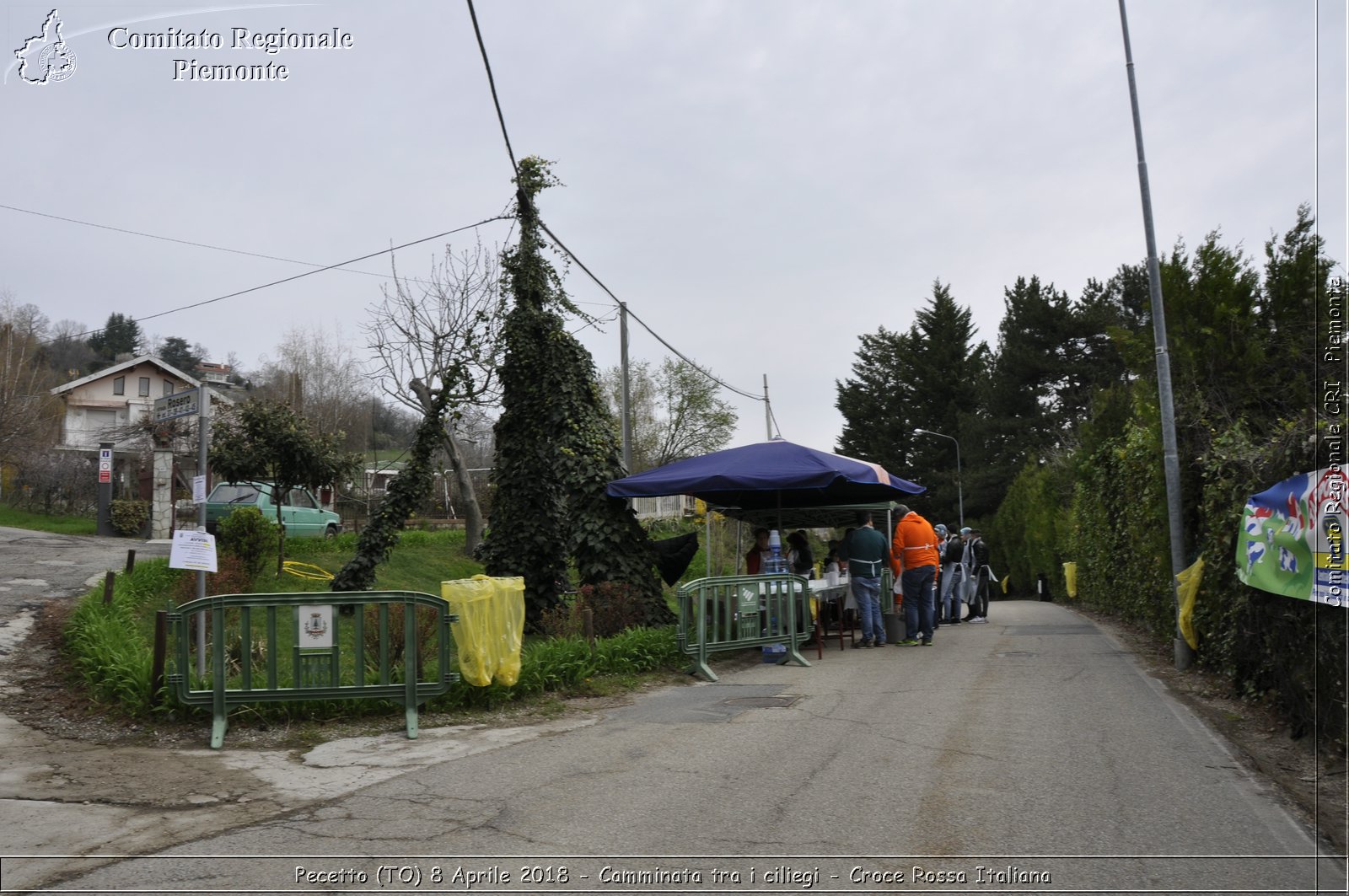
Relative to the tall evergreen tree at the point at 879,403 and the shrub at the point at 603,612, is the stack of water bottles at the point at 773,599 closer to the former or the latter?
the shrub at the point at 603,612

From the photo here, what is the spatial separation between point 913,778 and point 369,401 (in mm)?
57844

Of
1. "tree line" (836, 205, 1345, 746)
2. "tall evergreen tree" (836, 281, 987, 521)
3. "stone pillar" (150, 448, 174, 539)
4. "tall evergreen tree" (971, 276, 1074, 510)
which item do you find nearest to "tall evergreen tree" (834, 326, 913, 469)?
"tall evergreen tree" (836, 281, 987, 521)

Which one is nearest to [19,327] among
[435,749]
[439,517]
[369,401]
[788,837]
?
[369,401]

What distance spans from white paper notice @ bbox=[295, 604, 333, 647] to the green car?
53.1ft

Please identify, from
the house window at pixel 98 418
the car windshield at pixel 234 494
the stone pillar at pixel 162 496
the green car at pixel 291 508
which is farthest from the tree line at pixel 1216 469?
the house window at pixel 98 418

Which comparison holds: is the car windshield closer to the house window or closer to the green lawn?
the green lawn

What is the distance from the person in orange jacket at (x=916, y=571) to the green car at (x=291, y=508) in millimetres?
14438

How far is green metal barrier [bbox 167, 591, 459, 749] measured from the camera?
790 centimetres

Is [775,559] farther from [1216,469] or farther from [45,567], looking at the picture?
[45,567]

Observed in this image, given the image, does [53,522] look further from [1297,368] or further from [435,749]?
[1297,368]

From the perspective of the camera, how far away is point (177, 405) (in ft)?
30.1

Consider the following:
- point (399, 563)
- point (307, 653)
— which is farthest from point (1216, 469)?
point (399, 563)

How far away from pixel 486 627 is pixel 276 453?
11.9m

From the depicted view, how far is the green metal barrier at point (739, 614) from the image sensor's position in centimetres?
1108
